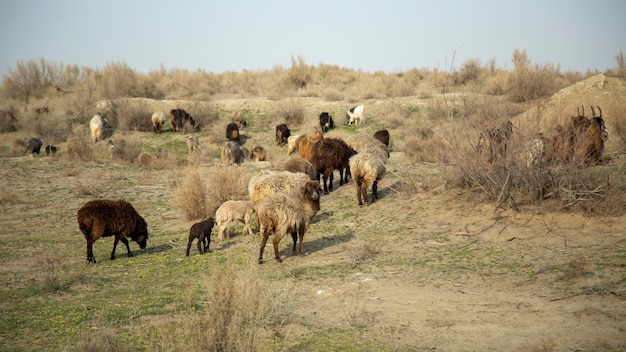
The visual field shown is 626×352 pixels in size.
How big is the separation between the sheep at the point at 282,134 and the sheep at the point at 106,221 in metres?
14.0

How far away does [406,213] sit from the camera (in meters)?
12.1

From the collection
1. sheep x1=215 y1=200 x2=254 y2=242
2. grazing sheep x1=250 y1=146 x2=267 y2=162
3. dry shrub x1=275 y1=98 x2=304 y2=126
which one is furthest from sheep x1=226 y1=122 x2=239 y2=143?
sheep x1=215 y1=200 x2=254 y2=242

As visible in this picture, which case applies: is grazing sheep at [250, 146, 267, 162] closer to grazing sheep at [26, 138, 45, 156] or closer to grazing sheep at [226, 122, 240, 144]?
grazing sheep at [226, 122, 240, 144]

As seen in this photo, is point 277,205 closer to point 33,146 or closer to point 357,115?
point 357,115

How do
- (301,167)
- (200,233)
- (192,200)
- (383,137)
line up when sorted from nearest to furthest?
(200,233), (192,200), (301,167), (383,137)

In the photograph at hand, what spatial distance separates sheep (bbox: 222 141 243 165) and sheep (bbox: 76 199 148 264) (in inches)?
381

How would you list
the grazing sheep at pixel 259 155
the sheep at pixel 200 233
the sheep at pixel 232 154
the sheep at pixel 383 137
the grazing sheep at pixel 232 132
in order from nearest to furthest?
1. the sheep at pixel 200 233
2. the sheep at pixel 383 137
3. the sheep at pixel 232 154
4. the grazing sheep at pixel 259 155
5. the grazing sheep at pixel 232 132

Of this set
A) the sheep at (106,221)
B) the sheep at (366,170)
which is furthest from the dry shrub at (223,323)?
the sheep at (366,170)

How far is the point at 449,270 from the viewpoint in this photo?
8.91 metres

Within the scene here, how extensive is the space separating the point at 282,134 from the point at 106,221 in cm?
1482

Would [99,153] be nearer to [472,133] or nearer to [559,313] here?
[472,133]

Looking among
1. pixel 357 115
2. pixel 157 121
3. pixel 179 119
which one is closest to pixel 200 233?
pixel 357 115

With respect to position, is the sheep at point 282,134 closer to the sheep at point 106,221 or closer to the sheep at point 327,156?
the sheep at point 327,156

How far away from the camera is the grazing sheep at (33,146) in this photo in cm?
2294
